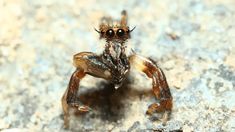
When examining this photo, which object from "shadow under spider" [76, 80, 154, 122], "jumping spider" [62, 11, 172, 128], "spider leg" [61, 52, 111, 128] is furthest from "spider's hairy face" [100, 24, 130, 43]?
"shadow under spider" [76, 80, 154, 122]

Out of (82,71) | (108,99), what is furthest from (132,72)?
(82,71)

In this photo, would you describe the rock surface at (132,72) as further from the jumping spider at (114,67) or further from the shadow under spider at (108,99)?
the jumping spider at (114,67)

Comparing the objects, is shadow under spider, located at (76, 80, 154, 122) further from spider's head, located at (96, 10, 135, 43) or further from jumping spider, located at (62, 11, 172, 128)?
spider's head, located at (96, 10, 135, 43)

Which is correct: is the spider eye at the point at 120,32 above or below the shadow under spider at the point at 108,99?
above

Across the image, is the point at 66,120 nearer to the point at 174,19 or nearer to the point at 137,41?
the point at 137,41

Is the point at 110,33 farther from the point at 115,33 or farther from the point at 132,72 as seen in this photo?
the point at 132,72

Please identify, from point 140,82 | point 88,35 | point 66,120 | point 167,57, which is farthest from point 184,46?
point 66,120

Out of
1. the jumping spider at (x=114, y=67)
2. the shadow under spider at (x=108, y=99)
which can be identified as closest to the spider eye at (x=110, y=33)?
the jumping spider at (x=114, y=67)
